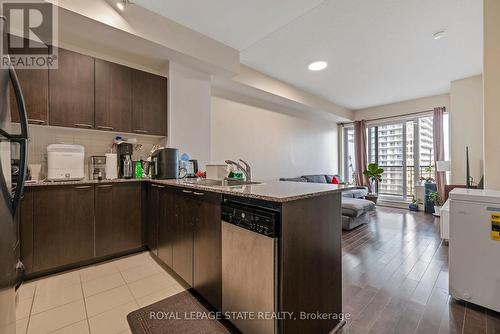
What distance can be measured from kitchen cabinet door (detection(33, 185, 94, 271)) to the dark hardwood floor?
260 cm

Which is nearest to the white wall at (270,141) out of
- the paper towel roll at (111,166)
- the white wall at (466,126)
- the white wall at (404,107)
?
the white wall at (404,107)

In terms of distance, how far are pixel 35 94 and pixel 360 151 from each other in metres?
7.02

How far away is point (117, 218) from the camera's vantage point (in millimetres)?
2434

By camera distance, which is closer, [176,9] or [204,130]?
[176,9]

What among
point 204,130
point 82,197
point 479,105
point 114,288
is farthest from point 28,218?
point 479,105

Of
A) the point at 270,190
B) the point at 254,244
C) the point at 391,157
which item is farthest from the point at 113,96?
the point at 391,157

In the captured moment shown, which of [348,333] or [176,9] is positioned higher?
[176,9]

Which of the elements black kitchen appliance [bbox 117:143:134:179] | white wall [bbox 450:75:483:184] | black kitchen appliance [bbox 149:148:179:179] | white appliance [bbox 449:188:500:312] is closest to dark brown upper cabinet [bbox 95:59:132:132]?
black kitchen appliance [bbox 117:143:134:179]

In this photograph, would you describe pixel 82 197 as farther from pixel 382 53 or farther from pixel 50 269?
pixel 382 53

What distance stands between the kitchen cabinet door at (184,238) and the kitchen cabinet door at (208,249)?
7 cm

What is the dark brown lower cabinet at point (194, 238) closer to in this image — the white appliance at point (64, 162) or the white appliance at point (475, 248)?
the white appliance at point (64, 162)

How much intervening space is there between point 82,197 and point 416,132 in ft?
23.6

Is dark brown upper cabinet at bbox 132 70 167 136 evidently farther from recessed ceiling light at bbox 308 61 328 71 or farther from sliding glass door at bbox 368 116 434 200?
sliding glass door at bbox 368 116 434 200

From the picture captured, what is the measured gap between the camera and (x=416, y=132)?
18.3 ft
